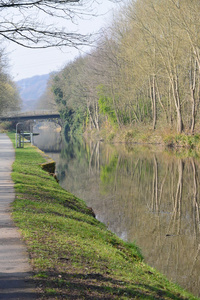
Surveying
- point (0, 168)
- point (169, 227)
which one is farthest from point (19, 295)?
point (0, 168)

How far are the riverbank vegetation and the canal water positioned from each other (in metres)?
8.38

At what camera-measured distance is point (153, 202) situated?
47.7ft

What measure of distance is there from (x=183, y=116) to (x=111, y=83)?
471 inches

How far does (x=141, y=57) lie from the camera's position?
37688 mm

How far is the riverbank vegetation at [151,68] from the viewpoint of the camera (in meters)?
30.8

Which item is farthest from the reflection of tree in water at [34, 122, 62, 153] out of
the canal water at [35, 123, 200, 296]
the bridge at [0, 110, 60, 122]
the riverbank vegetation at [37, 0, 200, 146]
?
the canal water at [35, 123, 200, 296]

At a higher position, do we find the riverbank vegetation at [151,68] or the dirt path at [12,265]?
the riverbank vegetation at [151,68]

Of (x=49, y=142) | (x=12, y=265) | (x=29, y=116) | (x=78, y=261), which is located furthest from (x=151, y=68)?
(x=29, y=116)

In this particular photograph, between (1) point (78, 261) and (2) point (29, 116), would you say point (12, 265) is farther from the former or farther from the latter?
(2) point (29, 116)

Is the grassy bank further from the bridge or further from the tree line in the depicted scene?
the bridge

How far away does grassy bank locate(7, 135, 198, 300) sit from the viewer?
4930mm

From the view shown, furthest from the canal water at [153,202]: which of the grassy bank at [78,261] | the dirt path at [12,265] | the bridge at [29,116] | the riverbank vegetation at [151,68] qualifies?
the bridge at [29,116]

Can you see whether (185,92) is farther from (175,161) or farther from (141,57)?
(175,161)

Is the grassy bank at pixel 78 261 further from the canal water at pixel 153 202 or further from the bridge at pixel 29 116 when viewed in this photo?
the bridge at pixel 29 116
